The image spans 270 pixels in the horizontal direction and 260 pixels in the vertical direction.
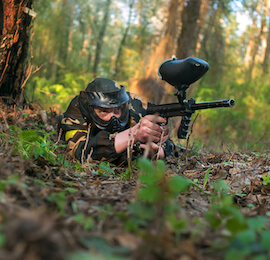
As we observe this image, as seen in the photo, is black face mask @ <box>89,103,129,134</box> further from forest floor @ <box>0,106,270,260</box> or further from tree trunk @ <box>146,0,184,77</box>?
tree trunk @ <box>146,0,184,77</box>

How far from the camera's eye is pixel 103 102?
11.4 feet

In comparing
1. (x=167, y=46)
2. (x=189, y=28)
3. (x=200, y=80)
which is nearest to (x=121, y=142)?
(x=189, y=28)

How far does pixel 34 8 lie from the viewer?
4535 millimetres

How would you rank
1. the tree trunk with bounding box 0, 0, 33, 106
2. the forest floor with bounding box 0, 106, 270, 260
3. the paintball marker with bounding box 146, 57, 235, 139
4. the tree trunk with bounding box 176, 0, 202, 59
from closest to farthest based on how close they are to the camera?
the forest floor with bounding box 0, 106, 270, 260 < the paintball marker with bounding box 146, 57, 235, 139 < the tree trunk with bounding box 0, 0, 33, 106 < the tree trunk with bounding box 176, 0, 202, 59

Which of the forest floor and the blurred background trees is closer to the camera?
the forest floor

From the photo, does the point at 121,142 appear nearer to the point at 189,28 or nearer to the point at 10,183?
the point at 10,183

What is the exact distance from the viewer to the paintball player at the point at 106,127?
3270 mm

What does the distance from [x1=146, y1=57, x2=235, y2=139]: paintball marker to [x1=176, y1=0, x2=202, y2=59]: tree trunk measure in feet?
19.6

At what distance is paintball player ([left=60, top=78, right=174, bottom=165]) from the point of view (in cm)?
327

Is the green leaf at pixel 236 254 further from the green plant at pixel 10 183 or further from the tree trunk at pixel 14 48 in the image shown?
the tree trunk at pixel 14 48

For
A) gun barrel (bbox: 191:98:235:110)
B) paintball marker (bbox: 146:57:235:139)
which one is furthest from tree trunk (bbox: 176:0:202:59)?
gun barrel (bbox: 191:98:235:110)

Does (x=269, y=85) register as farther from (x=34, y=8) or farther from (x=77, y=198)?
(x=77, y=198)

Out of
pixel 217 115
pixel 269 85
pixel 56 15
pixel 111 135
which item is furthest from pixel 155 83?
pixel 56 15

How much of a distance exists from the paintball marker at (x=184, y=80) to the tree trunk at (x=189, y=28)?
599 cm
